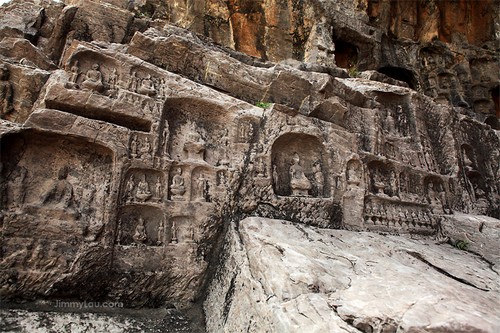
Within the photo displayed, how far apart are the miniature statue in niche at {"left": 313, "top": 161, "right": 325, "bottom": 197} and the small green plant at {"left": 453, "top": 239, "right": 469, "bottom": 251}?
326 centimetres

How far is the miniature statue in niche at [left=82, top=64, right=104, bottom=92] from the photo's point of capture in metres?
5.38

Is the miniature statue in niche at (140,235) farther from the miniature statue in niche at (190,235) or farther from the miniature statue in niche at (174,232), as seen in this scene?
the miniature statue in niche at (190,235)

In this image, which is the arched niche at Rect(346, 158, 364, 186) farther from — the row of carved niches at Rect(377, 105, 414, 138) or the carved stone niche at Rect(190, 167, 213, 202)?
the carved stone niche at Rect(190, 167, 213, 202)

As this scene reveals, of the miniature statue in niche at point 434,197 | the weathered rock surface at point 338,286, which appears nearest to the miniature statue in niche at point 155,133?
the weathered rock surface at point 338,286

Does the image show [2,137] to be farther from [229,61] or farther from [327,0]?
[327,0]

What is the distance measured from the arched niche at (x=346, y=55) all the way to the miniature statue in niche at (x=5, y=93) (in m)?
14.5

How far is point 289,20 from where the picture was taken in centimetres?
1493

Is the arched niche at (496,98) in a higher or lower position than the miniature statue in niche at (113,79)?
higher

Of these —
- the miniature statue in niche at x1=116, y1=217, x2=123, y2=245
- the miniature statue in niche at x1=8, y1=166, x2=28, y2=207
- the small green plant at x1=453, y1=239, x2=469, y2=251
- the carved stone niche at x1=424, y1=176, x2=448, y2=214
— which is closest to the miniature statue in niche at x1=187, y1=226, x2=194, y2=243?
the miniature statue in niche at x1=116, y1=217, x2=123, y2=245

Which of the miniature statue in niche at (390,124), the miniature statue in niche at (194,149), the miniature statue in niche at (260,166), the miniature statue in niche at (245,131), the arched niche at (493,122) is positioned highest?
the arched niche at (493,122)

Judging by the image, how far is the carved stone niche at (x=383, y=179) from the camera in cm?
728

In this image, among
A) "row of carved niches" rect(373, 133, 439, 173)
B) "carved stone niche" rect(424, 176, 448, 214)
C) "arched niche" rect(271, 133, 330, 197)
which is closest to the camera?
"arched niche" rect(271, 133, 330, 197)

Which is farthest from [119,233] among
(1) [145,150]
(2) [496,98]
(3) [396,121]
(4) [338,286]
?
(2) [496,98]

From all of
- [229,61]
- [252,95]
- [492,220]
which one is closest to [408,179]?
[492,220]
